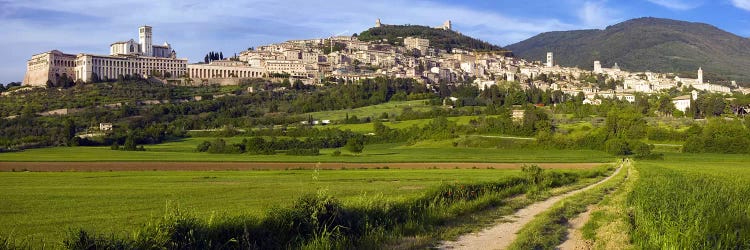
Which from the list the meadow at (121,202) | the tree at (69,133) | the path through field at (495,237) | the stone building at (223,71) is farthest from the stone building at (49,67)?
the path through field at (495,237)

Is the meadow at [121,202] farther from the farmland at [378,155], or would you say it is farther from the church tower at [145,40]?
the church tower at [145,40]

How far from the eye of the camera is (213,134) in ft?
275

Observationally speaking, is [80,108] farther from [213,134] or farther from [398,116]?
[398,116]

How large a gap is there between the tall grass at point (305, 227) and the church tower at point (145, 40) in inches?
6807

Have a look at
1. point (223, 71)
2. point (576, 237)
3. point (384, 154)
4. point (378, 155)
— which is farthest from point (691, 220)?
point (223, 71)

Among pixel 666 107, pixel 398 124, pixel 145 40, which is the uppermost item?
pixel 145 40

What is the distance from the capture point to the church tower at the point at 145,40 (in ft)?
580

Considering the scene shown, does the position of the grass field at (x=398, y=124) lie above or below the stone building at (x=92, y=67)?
below

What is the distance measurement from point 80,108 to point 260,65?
74.0 m

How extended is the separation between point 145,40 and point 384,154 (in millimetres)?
132612

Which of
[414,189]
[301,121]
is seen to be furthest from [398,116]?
[414,189]

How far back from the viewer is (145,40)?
177 m

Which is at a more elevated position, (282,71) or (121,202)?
(282,71)

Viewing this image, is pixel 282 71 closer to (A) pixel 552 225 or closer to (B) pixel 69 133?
(B) pixel 69 133
